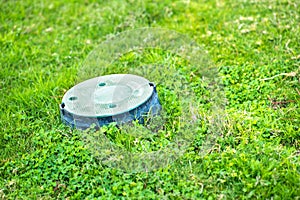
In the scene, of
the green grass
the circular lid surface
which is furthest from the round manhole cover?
the green grass

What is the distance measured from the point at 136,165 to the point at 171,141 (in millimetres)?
395

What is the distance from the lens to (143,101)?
13.1 ft

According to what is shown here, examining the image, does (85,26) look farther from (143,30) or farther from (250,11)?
(250,11)

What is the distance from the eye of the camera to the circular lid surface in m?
3.99

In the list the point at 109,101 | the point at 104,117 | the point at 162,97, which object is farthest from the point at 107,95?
the point at 162,97

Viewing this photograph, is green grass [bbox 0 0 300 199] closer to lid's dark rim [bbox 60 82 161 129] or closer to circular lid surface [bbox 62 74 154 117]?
lid's dark rim [bbox 60 82 161 129]

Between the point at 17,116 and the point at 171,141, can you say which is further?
the point at 17,116

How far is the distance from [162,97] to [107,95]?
56 cm

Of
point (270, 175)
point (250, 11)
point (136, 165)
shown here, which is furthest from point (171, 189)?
point (250, 11)

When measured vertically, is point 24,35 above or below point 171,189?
above

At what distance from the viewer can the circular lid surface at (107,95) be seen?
399 cm

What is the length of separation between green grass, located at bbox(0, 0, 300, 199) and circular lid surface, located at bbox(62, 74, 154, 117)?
0.78 ft

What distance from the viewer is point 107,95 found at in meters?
4.20

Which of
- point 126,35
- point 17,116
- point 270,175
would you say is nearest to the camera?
point 270,175
